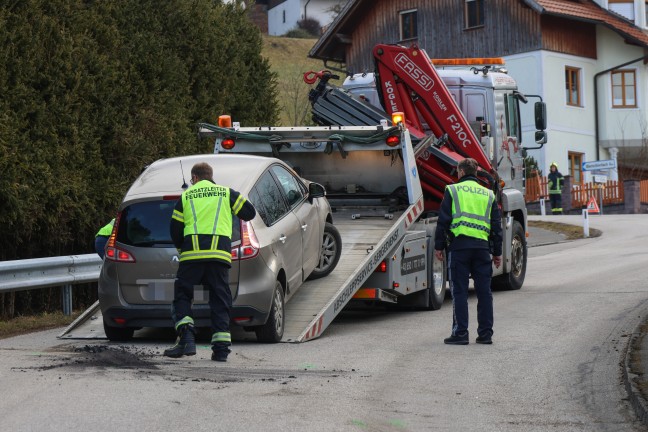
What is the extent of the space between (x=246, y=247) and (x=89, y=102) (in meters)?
5.52

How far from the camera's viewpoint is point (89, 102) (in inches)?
627

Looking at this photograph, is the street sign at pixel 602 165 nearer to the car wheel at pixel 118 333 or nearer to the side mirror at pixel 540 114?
the side mirror at pixel 540 114

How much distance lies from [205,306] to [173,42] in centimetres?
819

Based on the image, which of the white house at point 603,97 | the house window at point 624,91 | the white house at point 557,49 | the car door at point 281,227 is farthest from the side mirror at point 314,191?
the house window at point 624,91

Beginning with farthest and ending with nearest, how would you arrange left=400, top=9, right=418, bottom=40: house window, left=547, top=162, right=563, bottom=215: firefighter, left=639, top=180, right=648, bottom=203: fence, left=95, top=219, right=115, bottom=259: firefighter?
left=400, top=9, right=418, bottom=40: house window
left=639, top=180, right=648, bottom=203: fence
left=547, top=162, right=563, bottom=215: firefighter
left=95, top=219, right=115, bottom=259: firefighter

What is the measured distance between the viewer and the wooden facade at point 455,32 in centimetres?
4831

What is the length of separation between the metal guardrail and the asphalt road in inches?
44.4

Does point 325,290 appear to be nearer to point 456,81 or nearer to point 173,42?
point 456,81

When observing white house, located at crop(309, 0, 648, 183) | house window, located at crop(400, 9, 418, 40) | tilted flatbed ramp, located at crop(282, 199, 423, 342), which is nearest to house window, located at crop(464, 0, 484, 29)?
white house, located at crop(309, 0, 648, 183)

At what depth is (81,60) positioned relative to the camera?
1583 cm

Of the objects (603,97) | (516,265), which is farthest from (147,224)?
(603,97)

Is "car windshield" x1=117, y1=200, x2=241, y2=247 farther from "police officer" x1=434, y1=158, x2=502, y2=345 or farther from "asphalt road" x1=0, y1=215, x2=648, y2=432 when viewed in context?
"police officer" x1=434, y1=158, x2=502, y2=345

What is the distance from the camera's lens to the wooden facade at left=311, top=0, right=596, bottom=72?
48312 millimetres

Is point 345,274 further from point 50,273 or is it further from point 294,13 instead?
point 294,13
